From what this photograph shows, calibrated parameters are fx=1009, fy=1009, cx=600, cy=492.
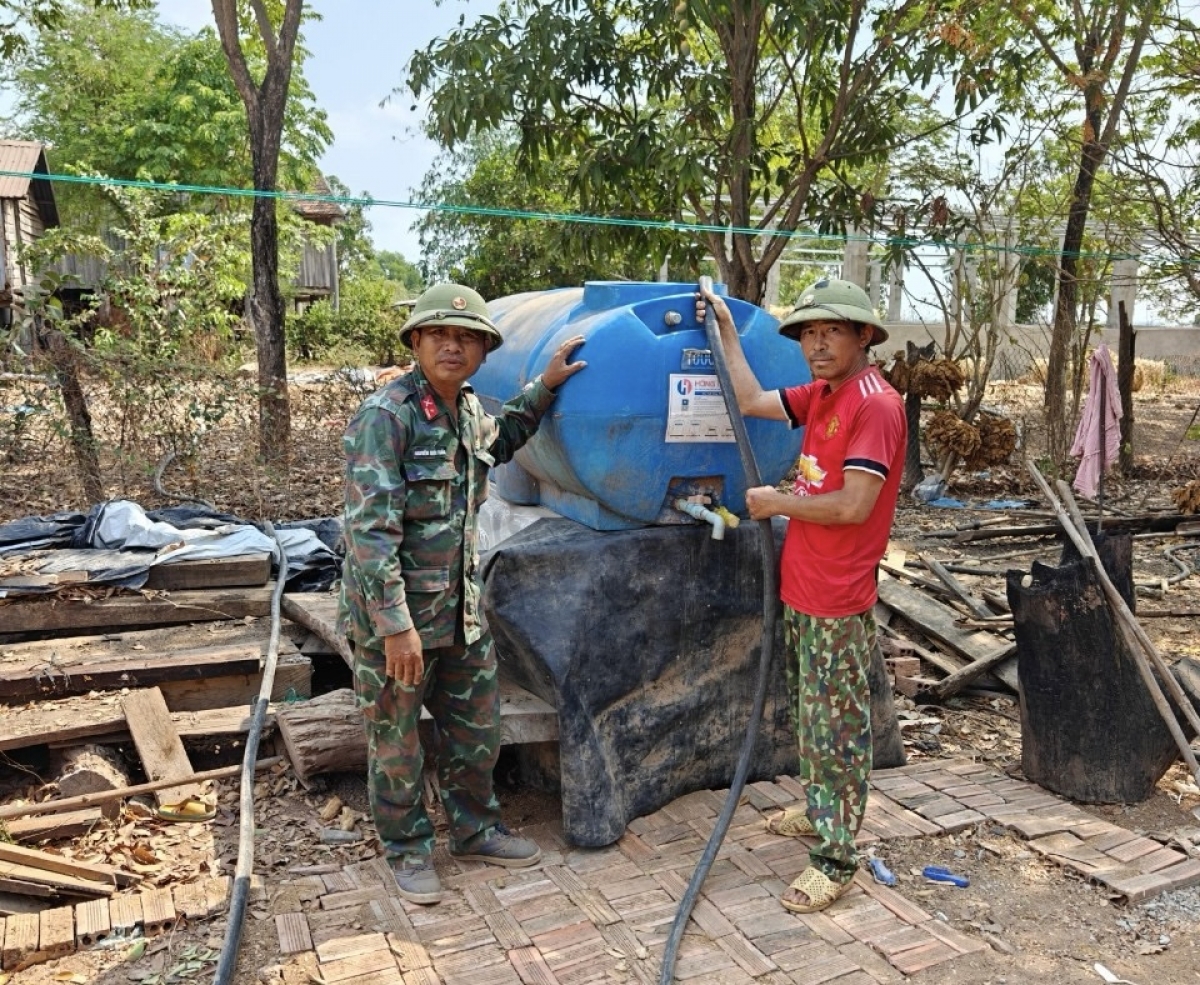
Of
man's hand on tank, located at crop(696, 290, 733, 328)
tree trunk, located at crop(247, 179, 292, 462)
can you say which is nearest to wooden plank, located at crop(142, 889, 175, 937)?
man's hand on tank, located at crop(696, 290, 733, 328)

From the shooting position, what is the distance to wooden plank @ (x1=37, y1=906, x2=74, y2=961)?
2.86 meters

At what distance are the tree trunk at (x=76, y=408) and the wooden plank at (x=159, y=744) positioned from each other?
3203mm

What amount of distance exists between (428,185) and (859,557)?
907 inches

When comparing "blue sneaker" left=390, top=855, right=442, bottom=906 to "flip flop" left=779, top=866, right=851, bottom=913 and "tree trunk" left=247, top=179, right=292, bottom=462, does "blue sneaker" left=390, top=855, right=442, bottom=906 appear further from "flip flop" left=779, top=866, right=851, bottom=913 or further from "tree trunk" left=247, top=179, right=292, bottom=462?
"tree trunk" left=247, top=179, right=292, bottom=462

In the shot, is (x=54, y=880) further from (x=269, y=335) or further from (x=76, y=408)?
(x=269, y=335)

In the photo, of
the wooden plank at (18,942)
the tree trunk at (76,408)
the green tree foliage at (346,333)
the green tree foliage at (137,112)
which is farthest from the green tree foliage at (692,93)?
the green tree foliage at (137,112)

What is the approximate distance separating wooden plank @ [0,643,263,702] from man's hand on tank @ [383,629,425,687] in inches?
68.9

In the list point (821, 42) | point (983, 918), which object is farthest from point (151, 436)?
point (983, 918)

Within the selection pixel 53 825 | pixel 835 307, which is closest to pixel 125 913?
pixel 53 825

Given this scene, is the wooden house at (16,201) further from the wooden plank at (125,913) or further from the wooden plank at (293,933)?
the wooden plank at (293,933)

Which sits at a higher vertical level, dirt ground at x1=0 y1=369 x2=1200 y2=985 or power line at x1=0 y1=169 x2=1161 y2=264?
power line at x1=0 y1=169 x2=1161 y2=264

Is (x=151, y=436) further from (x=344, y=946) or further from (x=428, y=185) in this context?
(x=428, y=185)

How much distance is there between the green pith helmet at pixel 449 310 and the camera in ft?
9.83

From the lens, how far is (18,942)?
2848 millimetres
